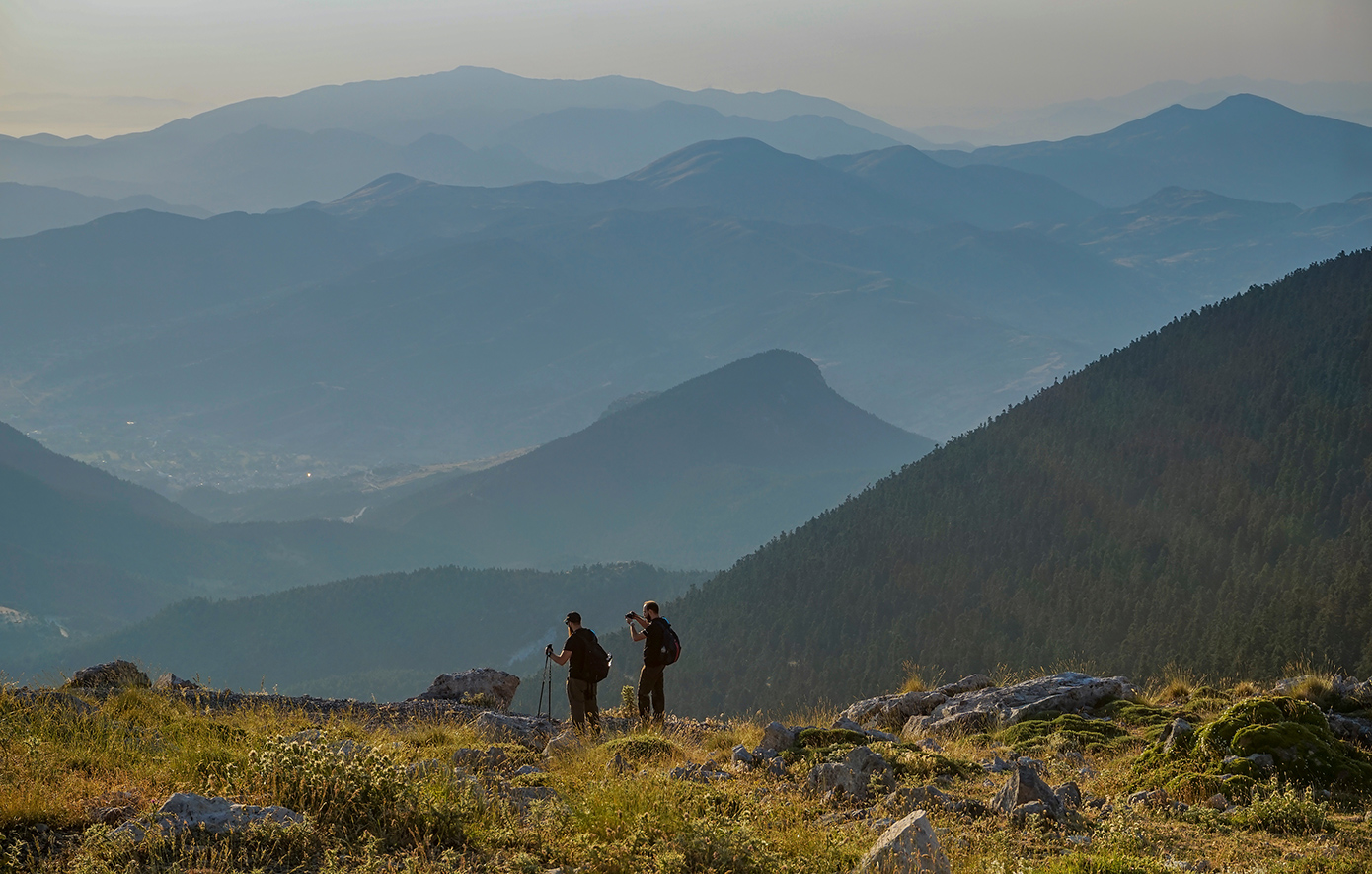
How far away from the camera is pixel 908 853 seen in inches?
336

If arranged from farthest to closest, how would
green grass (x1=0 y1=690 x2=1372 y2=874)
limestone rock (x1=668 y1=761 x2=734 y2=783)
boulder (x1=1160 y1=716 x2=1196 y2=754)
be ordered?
boulder (x1=1160 y1=716 x2=1196 y2=754), limestone rock (x1=668 y1=761 x2=734 y2=783), green grass (x1=0 y1=690 x2=1372 y2=874)

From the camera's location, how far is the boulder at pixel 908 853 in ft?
27.7

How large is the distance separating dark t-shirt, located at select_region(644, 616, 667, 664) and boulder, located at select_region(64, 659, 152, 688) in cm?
1091

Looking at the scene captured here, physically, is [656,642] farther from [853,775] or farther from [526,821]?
[526,821]

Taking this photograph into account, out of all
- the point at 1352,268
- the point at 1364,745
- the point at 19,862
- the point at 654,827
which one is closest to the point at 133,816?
the point at 19,862

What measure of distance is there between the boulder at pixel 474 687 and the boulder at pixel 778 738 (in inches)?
460

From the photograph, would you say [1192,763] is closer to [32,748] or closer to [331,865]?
[331,865]

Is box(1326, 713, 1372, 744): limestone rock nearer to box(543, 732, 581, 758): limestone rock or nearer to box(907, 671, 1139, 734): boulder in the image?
box(907, 671, 1139, 734): boulder

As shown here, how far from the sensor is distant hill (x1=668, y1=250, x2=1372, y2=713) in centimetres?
A: 8294

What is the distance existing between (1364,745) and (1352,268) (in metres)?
132

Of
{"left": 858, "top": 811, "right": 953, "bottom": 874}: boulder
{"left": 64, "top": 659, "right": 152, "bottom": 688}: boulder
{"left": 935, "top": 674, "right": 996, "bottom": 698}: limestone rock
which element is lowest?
{"left": 935, "top": 674, "right": 996, "bottom": 698}: limestone rock

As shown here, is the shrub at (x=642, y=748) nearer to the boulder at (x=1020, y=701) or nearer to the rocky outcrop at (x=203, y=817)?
the rocky outcrop at (x=203, y=817)

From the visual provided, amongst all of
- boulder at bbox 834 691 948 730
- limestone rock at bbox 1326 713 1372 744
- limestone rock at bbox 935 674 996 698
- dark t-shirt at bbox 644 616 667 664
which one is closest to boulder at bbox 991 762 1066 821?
limestone rock at bbox 1326 713 1372 744

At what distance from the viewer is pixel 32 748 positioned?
11.4 meters
